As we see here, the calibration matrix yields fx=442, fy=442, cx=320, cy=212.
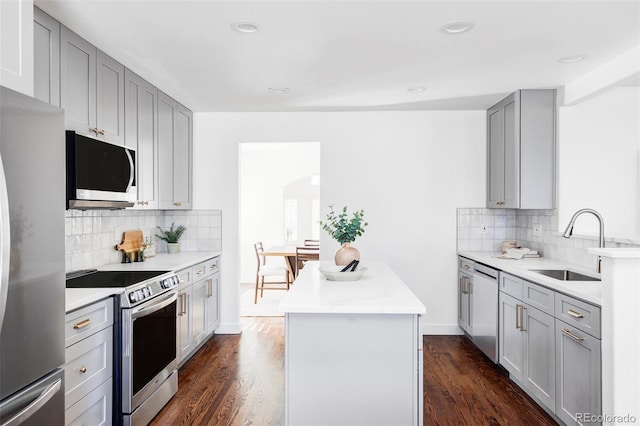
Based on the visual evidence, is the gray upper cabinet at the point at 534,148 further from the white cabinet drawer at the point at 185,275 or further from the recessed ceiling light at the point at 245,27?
the white cabinet drawer at the point at 185,275

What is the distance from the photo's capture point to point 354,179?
466 centimetres

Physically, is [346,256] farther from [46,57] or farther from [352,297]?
[46,57]

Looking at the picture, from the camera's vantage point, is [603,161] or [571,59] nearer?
[571,59]

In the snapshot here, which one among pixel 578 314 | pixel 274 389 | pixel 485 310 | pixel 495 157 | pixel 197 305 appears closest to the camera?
pixel 578 314

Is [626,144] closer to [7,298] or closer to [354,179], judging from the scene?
[354,179]

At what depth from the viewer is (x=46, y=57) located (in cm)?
226

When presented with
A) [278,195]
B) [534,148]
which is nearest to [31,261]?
[534,148]

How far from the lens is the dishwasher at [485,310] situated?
360cm

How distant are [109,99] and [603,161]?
380cm

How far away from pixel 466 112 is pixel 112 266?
12.0 feet

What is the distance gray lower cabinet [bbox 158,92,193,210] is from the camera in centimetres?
384

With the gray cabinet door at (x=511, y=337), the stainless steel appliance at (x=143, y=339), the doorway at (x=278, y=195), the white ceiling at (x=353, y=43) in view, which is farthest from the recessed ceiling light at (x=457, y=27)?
the doorway at (x=278, y=195)

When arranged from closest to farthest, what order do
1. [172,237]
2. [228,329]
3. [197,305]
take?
[197,305], [172,237], [228,329]

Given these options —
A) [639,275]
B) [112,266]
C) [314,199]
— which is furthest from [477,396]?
[314,199]
